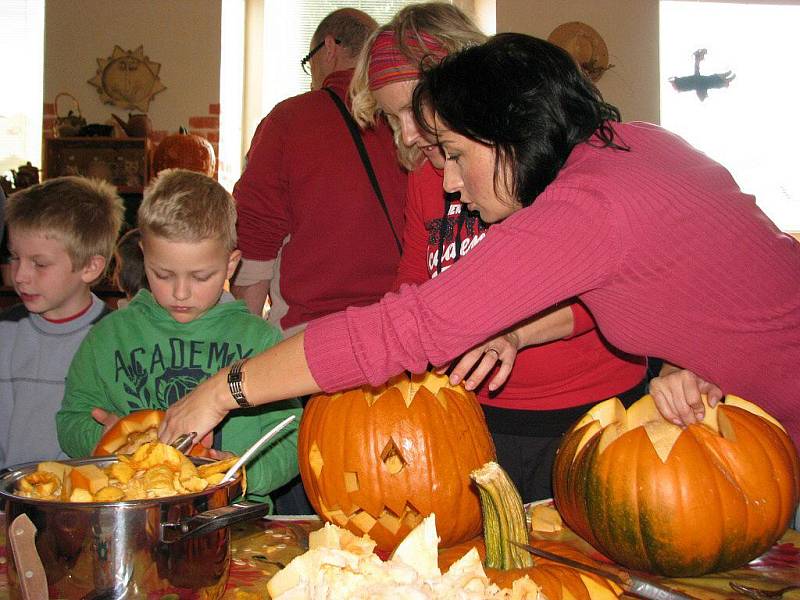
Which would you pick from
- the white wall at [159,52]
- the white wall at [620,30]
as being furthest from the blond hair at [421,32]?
the white wall at [620,30]

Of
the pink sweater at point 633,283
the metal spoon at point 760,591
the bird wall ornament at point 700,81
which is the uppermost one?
the bird wall ornament at point 700,81

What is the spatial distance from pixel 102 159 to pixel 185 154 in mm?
498

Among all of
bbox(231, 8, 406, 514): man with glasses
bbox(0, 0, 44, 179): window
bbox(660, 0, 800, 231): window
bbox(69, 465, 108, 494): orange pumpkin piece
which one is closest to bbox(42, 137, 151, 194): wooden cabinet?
bbox(0, 0, 44, 179): window

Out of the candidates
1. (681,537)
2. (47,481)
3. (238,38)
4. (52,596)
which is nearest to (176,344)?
(47,481)

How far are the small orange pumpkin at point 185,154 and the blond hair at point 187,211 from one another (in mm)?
2920

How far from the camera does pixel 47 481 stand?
808 mm

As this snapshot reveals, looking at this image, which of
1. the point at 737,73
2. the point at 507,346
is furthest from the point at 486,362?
the point at 737,73

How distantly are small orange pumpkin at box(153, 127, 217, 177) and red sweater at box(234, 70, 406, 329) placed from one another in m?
2.46

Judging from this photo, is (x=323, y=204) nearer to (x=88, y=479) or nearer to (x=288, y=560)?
(x=288, y=560)

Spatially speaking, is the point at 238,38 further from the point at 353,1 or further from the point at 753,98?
the point at 753,98

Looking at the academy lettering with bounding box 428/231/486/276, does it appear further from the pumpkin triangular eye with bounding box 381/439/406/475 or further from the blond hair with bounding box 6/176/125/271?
the blond hair with bounding box 6/176/125/271

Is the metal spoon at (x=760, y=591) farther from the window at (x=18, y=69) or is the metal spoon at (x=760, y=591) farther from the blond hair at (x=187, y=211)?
the window at (x=18, y=69)

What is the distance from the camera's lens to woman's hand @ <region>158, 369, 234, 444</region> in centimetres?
103

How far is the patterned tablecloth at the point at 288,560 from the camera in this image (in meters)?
0.88
